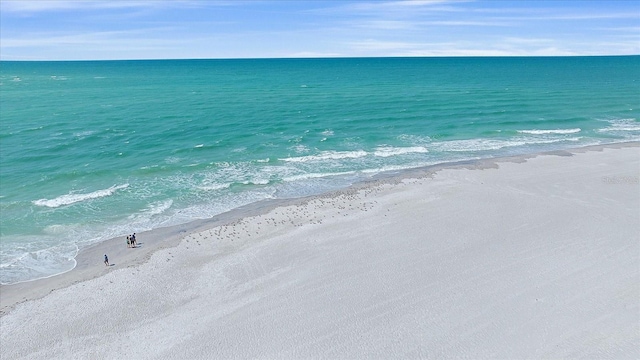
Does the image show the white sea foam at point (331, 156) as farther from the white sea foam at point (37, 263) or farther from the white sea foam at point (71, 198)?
the white sea foam at point (37, 263)

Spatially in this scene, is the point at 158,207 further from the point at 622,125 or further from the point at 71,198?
the point at 622,125

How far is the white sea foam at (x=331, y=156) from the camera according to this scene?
49.4 metres

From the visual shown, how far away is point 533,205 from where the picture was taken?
35812mm

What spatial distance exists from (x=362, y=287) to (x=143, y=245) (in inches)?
596

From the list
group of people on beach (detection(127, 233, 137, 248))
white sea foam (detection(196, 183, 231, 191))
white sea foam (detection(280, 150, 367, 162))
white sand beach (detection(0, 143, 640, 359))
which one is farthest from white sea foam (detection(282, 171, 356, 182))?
group of people on beach (detection(127, 233, 137, 248))

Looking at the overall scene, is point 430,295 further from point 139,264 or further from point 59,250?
point 59,250

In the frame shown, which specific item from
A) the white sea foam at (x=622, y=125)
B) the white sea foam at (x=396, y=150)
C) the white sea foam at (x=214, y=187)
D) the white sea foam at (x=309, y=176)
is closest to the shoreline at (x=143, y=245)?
the white sea foam at (x=309, y=176)

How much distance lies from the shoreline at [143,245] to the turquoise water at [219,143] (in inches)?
Result: 40.1

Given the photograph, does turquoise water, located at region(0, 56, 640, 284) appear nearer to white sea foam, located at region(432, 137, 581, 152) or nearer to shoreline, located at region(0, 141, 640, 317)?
white sea foam, located at region(432, 137, 581, 152)

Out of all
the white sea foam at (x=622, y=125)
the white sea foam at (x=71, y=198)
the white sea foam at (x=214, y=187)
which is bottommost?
the white sea foam at (x=71, y=198)

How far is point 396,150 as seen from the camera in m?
52.6

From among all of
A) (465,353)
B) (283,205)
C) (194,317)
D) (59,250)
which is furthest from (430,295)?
(59,250)

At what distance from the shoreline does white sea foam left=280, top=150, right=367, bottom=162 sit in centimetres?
672

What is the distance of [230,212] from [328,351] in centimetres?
1817
